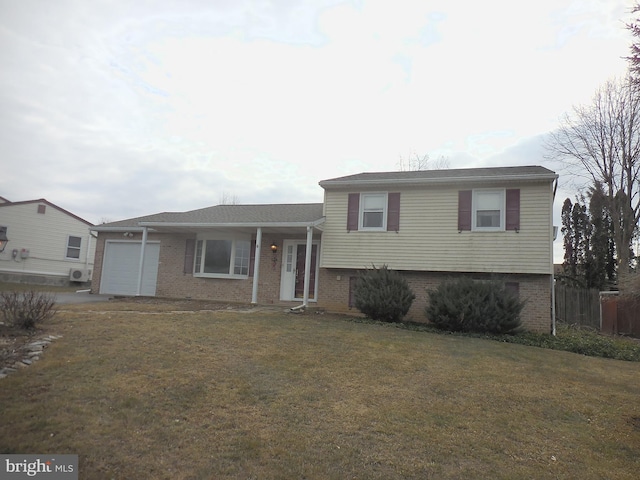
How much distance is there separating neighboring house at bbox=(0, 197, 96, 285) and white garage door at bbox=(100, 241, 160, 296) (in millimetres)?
8436

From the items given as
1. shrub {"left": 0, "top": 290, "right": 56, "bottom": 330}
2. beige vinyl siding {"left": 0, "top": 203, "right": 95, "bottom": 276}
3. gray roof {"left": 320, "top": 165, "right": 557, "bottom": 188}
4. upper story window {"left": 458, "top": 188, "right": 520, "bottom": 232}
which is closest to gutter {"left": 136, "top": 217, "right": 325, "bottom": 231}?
gray roof {"left": 320, "top": 165, "right": 557, "bottom": 188}

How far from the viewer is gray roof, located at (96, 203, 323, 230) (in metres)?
13.8

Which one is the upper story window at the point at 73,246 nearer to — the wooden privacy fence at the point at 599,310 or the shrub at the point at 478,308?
the shrub at the point at 478,308

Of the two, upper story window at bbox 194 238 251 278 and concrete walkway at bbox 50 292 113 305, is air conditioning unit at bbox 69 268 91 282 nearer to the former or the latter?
concrete walkway at bbox 50 292 113 305

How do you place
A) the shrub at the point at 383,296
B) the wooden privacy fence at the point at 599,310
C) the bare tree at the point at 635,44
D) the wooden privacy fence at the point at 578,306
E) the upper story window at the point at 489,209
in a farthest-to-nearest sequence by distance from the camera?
the wooden privacy fence at the point at 578,306 → the wooden privacy fence at the point at 599,310 → the upper story window at the point at 489,209 → the shrub at the point at 383,296 → the bare tree at the point at 635,44

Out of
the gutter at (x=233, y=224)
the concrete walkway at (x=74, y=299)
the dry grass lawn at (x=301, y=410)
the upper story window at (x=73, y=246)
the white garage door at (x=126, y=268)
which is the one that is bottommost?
the dry grass lawn at (x=301, y=410)

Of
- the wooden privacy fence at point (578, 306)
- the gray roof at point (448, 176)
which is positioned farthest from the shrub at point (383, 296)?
the wooden privacy fence at point (578, 306)

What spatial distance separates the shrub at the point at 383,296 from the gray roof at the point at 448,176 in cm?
320

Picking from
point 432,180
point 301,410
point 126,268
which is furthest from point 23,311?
point 432,180

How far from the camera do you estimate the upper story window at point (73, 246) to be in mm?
24266

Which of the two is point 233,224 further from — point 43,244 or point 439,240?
point 43,244

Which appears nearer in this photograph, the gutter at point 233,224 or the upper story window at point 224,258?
the gutter at point 233,224

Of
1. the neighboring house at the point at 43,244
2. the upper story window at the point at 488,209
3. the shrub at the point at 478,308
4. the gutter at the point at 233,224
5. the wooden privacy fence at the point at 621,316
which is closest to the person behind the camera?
the shrub at the point at 478,308

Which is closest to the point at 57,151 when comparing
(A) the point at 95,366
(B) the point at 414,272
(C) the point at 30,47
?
(C) the point at 30,47
